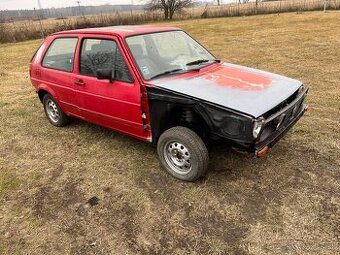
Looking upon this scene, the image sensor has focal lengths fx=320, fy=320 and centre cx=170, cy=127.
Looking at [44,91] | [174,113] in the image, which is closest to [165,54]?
[174,113]

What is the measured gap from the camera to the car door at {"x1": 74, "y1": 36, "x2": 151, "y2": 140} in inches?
159

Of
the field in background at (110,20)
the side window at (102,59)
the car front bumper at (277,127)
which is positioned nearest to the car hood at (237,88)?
the car front bumper at (277,127)

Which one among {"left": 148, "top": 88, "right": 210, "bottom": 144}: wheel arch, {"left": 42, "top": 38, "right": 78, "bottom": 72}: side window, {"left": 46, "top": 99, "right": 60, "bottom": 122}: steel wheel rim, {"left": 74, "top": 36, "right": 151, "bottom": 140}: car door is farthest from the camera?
{"left": 46, "top": 99, "right": 60, "bottom": 122}: steel wheel rim

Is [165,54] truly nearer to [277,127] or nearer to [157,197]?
[277,127]

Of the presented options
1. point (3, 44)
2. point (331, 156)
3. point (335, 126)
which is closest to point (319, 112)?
point (335, 126)

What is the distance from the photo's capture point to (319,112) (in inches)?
226

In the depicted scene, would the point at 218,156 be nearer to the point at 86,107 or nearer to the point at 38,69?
the point at 86,107

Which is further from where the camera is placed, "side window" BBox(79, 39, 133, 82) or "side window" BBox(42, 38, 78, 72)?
"side window" BBox(42, 38, 78, 72)

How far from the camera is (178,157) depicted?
156 inches

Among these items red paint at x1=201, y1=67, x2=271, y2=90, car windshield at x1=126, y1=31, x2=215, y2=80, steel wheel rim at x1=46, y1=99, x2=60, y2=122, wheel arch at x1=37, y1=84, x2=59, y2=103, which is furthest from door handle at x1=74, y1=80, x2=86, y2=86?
red paint at x1=201, y1=67, x2=271, y2=90

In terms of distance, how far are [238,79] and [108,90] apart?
5.54 feet

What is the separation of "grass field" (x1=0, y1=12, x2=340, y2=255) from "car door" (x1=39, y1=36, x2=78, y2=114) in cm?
71

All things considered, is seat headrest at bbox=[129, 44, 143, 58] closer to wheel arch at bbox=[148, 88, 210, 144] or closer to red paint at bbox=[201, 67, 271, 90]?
wheel arch at bbox=[148, 88, 210, 144]

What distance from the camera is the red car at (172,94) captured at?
3342mm
